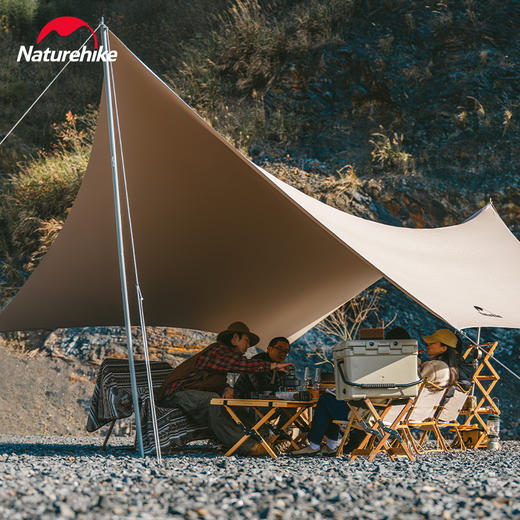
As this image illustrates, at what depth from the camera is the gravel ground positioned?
1.95 metres

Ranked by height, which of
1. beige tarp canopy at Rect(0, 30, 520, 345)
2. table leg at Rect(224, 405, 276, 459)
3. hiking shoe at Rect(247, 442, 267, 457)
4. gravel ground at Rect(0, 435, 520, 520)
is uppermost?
beige tarp canopy at Rect(0, 30, 520, 345)

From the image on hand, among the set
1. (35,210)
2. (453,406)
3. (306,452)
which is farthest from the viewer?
(35,210)

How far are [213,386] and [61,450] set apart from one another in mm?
1320

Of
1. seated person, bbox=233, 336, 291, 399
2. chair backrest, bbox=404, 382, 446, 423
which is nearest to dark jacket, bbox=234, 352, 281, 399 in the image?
seated person, bbox=233, 336, 291, 399

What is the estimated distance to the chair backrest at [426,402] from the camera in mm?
4191

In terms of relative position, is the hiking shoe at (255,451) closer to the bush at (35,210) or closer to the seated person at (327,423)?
the seated person at (327,423)

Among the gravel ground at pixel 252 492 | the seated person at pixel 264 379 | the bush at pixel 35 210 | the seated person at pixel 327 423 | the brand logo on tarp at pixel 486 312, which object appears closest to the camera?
the gravel ground at pixel 252 492

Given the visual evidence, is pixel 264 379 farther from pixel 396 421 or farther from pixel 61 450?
pixel 61 450

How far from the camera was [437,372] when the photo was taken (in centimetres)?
428

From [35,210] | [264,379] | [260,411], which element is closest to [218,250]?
[264,379]

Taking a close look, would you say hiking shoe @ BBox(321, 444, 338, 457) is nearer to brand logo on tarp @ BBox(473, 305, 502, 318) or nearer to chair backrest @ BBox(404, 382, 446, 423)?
chair backrest @ BBox(404, 382, 446, 423)

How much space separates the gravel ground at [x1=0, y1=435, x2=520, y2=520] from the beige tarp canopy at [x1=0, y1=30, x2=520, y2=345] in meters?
1.14

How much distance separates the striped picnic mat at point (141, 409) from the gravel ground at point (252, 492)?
3.11 feet

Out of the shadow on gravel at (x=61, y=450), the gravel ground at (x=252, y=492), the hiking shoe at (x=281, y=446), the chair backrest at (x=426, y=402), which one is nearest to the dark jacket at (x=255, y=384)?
the hiking shoe at (x=281, y=446)
